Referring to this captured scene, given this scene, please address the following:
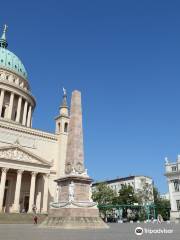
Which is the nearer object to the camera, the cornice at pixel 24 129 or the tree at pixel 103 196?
the cornice at pixel 24 129

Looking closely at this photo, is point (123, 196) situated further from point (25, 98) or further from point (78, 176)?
point (78, 176)

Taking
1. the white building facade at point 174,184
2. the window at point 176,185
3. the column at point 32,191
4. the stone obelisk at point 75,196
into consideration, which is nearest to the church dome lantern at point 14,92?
the column at point 32,191

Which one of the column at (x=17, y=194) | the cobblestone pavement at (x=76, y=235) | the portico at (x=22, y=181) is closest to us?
the cobblestone pavement at (x=76, y=235)

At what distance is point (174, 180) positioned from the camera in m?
63.0

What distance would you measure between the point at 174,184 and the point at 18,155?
115ft

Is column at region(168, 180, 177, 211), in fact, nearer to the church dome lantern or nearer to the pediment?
the pediment

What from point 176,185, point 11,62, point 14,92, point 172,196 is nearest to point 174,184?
point 176,185

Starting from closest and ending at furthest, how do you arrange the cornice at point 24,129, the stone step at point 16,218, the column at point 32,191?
1. the stone step at point 16,218
2. the column at point 32,191
3. the cornice at point 24,129

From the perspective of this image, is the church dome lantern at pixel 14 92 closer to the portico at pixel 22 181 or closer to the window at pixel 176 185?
the portico at pixel 22 181

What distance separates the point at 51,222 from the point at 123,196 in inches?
1778

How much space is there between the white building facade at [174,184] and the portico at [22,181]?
27.7 m

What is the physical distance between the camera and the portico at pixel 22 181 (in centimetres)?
4528

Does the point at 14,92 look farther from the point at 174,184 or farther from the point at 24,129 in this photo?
the point at 174,184

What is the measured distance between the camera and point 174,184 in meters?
62.9
